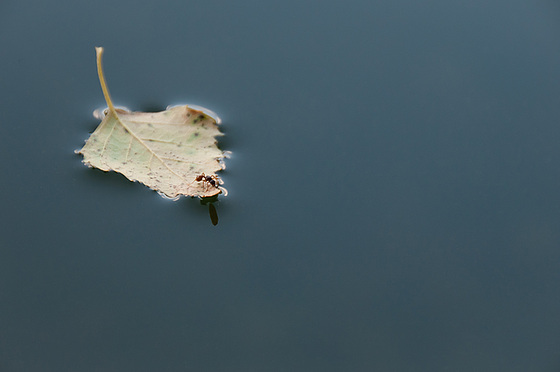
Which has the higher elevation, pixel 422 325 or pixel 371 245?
pixel 371 245

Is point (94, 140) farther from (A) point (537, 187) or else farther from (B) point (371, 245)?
(A) point (537, 187)

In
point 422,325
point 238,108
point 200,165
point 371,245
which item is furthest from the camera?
point 238,108

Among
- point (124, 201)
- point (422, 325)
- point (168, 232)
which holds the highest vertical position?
point (124, 201)

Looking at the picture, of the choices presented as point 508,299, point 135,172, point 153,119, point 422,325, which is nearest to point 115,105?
point 153,119

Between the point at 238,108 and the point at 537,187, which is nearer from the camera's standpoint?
the point at 537,187

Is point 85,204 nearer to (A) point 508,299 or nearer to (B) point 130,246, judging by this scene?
(B) point 130,246

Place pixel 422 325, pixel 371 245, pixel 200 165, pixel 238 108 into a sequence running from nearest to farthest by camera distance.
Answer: pixel 422 325, pixel 371 245, pixel 200 165, pixel 238 108
